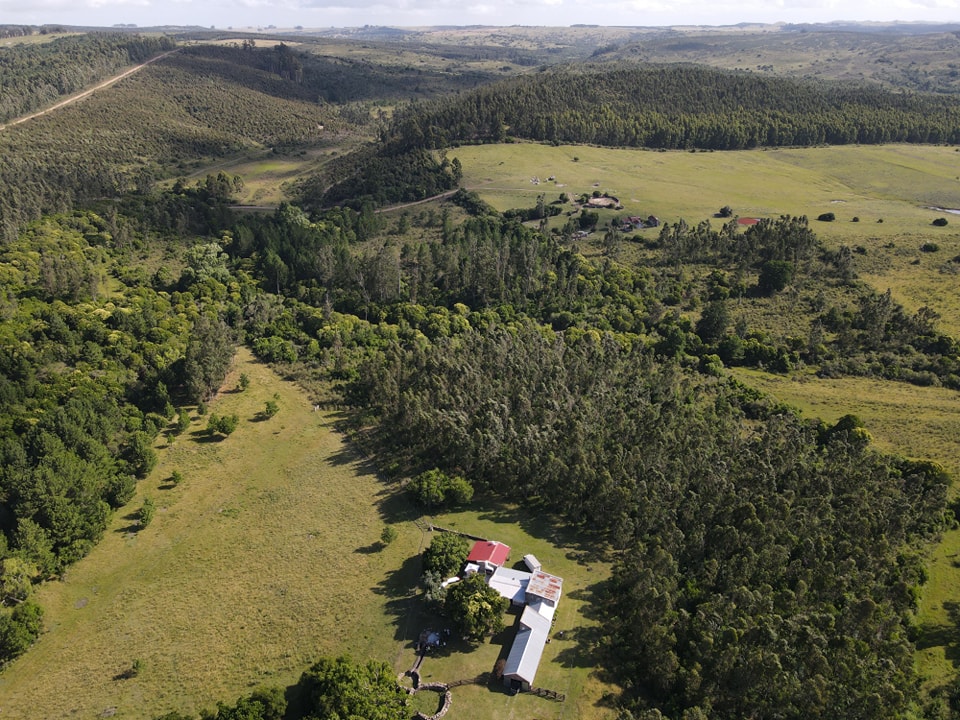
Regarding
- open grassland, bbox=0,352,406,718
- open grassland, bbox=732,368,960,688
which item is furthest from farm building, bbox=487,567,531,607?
open grassland, bbox=732,368,960,688

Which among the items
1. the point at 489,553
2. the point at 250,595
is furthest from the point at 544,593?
the point at 250,595

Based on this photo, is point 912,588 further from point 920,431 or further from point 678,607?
point 920,431

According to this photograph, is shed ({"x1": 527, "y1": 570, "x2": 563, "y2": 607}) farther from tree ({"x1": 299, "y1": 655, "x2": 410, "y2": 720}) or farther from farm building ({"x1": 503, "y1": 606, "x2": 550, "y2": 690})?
tree ({"x1": 299, "y1": 655, "x2": 410, "y2": 720})

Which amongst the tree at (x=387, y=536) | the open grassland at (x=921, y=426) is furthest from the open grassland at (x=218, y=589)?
the open grassland at (x=921, y=426)

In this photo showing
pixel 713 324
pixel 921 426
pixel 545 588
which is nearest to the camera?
pixel 545 588

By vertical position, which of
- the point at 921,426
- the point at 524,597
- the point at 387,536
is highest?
the point at 921,426

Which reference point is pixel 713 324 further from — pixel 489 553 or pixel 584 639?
pixel 584 639
